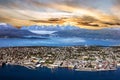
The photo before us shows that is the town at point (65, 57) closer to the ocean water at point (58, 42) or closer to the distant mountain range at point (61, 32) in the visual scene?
the ocean water at point (58, 42)

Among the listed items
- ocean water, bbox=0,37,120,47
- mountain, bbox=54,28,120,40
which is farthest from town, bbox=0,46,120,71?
mountain, bbox=54,28,120,40

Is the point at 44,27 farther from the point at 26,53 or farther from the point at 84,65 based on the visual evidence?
the point at 84,65

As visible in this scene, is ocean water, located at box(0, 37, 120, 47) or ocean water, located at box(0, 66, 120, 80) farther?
ocean water, located at box(0, 37, 120, 47)

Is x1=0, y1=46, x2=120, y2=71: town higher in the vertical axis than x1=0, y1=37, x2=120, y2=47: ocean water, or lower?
lower

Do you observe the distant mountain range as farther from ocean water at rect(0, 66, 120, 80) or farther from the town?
ocean water at rect(0, 66, 120, 80)

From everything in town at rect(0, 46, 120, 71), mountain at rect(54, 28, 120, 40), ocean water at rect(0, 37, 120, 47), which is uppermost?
mountain at rect(54, 28, 120, 40)


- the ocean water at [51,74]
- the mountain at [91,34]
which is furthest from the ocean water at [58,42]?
the ocean water at [51,74]

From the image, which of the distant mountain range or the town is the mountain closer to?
the distant mountain range
